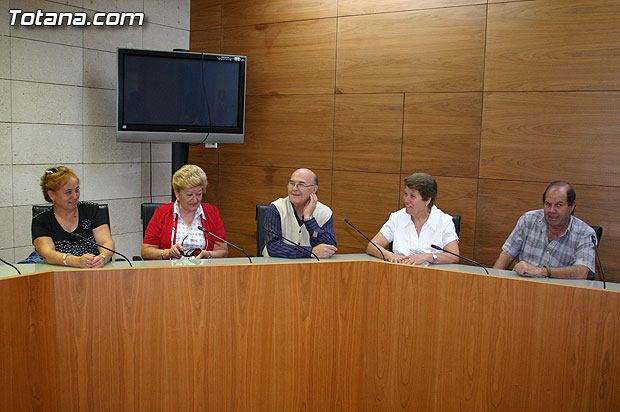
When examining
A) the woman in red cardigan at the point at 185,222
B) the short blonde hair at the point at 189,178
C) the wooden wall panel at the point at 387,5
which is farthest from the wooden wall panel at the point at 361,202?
the short blonde hair at the point at 189,178

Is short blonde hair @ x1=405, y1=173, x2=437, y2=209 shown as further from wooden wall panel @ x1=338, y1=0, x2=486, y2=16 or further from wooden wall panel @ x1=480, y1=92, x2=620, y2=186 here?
wooden wall panel @ x1=338, y1=0, x2=486, y2=16

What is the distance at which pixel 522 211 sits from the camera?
396 centimetres

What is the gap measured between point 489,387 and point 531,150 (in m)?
1.93

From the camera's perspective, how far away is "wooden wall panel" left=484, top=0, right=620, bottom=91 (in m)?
3.61

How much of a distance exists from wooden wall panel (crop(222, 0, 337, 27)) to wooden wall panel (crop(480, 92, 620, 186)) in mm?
1525

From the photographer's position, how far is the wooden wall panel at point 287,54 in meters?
4.71

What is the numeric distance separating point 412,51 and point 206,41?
6.59 feet

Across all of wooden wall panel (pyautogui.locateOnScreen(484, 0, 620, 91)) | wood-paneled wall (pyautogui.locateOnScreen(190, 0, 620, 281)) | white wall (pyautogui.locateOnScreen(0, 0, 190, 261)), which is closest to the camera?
wooden wall panel (pyautogui.locateOnScreen(484, 0, 620, 91))

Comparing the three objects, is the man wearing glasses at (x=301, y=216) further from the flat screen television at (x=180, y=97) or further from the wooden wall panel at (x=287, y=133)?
the flat screen television at (x=180, y=97)

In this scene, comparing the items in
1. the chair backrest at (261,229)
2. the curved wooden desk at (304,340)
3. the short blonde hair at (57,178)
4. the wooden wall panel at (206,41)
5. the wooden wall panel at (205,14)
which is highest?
the wooden wall panel at (205,14)

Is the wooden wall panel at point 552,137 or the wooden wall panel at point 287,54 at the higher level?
the wooden wall panel at point 287,54

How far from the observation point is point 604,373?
90.4 inches

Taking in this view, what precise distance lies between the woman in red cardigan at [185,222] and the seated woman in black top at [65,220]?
0.88 ft

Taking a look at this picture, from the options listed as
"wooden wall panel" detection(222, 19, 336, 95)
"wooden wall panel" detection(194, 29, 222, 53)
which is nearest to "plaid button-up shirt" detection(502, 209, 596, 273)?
"wooden wall panel" detection(222, 19, 336, 95)
